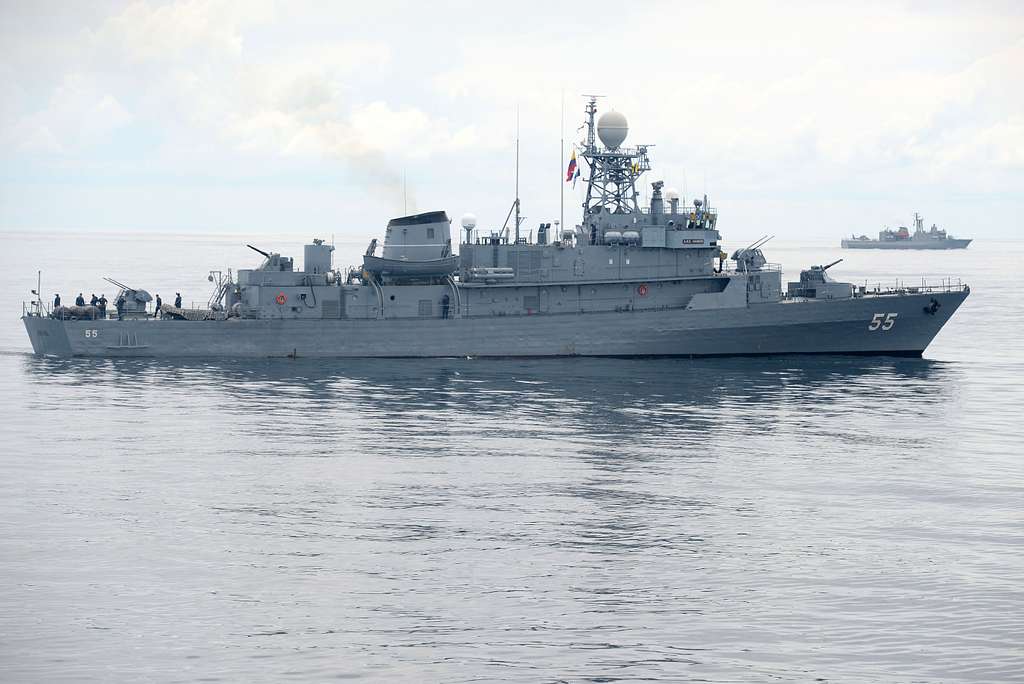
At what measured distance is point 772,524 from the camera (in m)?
25.1

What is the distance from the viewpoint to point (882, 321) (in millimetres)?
54344

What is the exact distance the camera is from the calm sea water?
18.4 meters

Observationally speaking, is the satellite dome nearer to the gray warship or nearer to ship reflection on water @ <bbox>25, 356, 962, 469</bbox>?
the gray warship

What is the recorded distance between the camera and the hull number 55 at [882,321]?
54125 millimetres

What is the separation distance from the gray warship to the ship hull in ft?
0.20

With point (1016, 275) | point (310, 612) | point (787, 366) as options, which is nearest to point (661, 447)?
point (310, 612)

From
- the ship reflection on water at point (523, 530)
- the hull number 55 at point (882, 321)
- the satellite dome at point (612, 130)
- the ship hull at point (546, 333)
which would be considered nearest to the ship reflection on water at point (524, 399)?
the ship reflection on water at point (523, 530)

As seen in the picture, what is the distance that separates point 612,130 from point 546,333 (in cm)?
1196

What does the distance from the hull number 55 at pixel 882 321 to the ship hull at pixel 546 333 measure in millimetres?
69

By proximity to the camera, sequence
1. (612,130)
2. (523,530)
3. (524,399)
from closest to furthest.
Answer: (523,530) < (524,399) < (612,130)

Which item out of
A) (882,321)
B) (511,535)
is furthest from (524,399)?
(882,321)

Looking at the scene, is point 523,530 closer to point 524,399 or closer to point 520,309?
point 524,399

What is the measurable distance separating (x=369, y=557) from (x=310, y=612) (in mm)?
2824

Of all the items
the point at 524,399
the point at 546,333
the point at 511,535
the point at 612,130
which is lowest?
the point at 511,535
